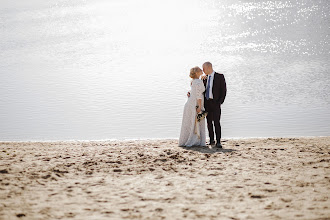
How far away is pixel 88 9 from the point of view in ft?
166

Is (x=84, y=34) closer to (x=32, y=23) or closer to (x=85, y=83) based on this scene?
(x=32, y=23)

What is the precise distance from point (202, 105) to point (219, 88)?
534 millimetres

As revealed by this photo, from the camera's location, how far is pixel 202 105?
926cm

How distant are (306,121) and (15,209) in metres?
9.16

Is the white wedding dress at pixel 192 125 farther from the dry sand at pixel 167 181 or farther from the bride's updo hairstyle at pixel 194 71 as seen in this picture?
the dry sand at pixel 167 181

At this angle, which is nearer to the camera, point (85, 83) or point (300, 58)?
point (85, 83)

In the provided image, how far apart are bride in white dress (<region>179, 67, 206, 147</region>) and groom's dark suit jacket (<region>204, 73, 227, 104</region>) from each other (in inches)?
10.2

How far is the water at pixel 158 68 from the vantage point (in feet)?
42.6

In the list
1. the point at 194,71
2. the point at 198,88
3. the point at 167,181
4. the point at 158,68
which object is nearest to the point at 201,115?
the point at 198,88

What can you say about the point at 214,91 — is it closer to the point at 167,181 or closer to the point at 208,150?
the point at 208,150

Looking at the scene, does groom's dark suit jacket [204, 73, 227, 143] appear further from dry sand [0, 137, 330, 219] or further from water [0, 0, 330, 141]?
water [0, 0, 330, 141]

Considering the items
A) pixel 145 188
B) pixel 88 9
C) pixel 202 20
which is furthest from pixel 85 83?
pixel 88 9

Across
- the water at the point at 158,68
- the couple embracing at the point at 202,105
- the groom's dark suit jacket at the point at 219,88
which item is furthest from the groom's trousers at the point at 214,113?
the water at the point at 158,68

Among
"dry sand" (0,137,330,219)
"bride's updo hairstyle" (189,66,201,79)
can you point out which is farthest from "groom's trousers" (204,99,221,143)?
"bride's updo hairstyle" (189,66,201,79)
